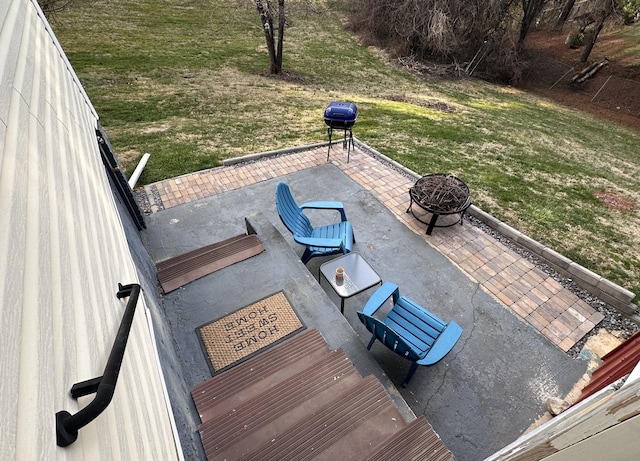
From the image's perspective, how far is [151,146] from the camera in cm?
641

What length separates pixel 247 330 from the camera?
310cm

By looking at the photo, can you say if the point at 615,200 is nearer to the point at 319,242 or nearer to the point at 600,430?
the point at 319,242

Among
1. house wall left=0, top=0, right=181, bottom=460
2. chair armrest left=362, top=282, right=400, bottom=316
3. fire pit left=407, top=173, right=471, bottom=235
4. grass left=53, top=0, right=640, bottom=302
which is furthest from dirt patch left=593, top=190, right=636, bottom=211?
house wall left=0, top=0, right=181, bottom=460

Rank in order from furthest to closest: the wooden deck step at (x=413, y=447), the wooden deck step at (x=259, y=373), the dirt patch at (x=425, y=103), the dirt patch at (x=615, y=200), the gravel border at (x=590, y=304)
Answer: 1. the dirt patch at (x=425, y=103)
2. the dirt patch at (x=615, y=200)
3. the gravel border at (x=590, y=304)
4. the wooden deck step at (x=259, y=373)
5. the wooden deck step at (x=413, y=447)

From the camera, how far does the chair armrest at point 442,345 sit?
2799 millimetres

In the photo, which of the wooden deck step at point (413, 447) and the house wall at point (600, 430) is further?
the wooden deck step at point (413, 447)

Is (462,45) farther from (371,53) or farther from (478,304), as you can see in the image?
(478,304)

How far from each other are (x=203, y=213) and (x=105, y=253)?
3.24 metres

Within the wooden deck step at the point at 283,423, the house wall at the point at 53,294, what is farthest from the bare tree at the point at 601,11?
the house wall at the point at 53,294

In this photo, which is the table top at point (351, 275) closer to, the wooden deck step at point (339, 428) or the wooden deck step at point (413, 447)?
the wooden deck step at point (339, 428)

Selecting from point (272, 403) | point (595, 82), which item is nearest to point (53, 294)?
point (272, 403)

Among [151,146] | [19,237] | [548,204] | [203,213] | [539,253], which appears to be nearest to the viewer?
[19,237]

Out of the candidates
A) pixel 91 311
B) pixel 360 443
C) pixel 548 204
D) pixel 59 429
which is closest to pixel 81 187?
pixel 91 311

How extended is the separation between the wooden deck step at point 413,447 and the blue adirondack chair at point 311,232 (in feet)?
6.76
